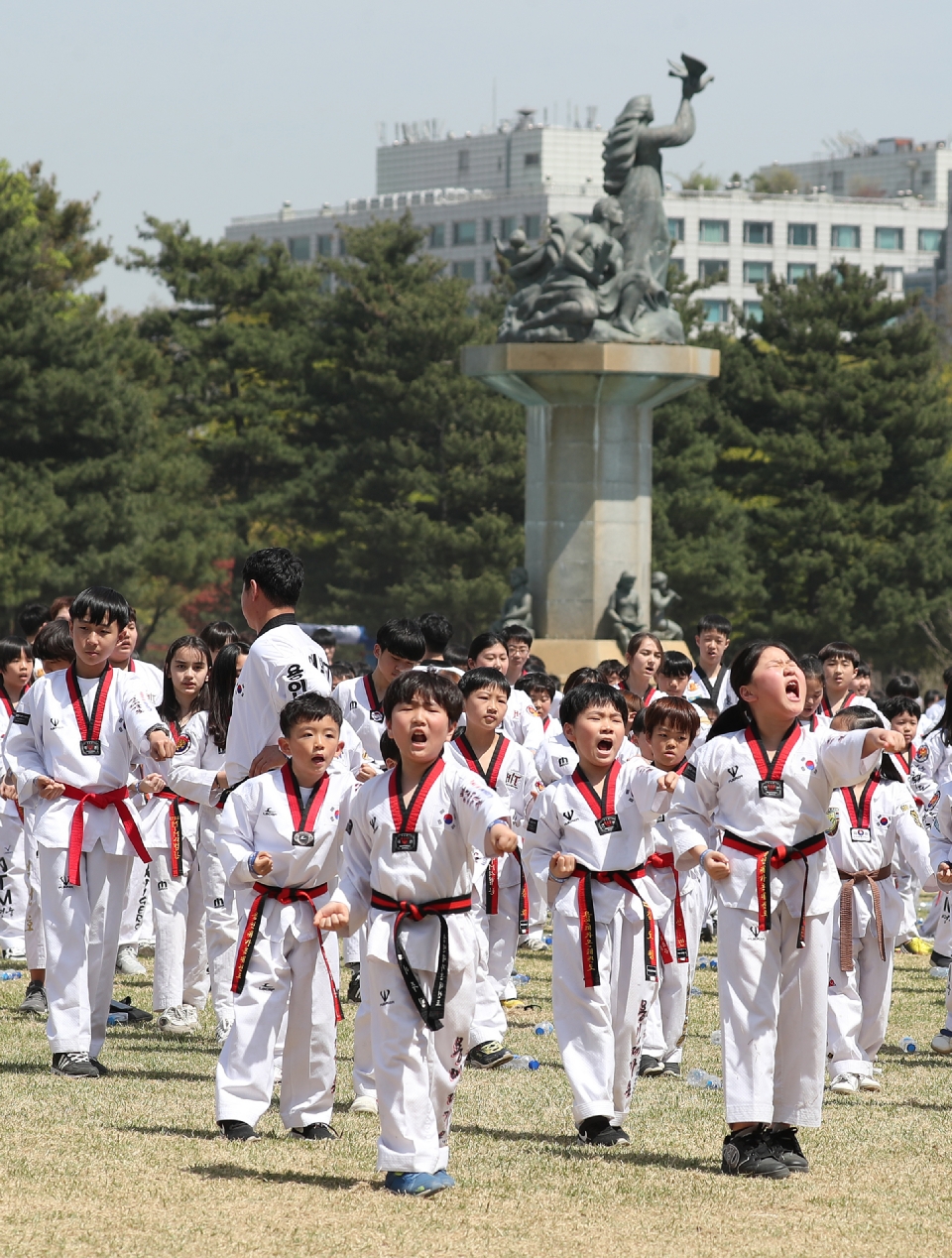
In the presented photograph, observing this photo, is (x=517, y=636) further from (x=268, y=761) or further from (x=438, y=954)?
(x=438, y=954)

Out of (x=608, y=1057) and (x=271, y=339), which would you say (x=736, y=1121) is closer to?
(x=608, y=1057)

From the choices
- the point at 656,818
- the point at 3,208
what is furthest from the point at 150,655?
the point at 656,818

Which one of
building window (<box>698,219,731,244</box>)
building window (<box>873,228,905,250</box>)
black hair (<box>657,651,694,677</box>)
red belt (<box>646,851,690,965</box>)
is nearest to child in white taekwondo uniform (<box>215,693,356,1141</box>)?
red belt (<box>646,851,690,965</box>)

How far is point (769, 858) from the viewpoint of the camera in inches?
257

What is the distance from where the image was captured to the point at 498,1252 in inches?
215

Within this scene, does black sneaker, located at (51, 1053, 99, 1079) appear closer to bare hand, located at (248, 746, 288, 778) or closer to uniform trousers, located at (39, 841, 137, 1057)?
uniform trousers, located at (39, 841, 137, 1057)

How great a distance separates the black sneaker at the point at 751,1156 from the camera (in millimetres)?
6414

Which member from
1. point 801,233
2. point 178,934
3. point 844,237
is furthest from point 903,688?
point 844,237

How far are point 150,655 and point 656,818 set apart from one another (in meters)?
38.2

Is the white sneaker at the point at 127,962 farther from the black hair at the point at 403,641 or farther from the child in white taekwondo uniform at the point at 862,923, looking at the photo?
the child in white taekwondo uniform at the point at 862,923

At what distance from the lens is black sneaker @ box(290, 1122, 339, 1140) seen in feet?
22.3

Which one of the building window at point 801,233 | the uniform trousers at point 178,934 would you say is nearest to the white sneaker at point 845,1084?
the uniform trousers at point 178,934

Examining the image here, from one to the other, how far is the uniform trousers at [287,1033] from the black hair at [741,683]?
62.5 inches

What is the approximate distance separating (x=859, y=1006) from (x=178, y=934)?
3.29 m
